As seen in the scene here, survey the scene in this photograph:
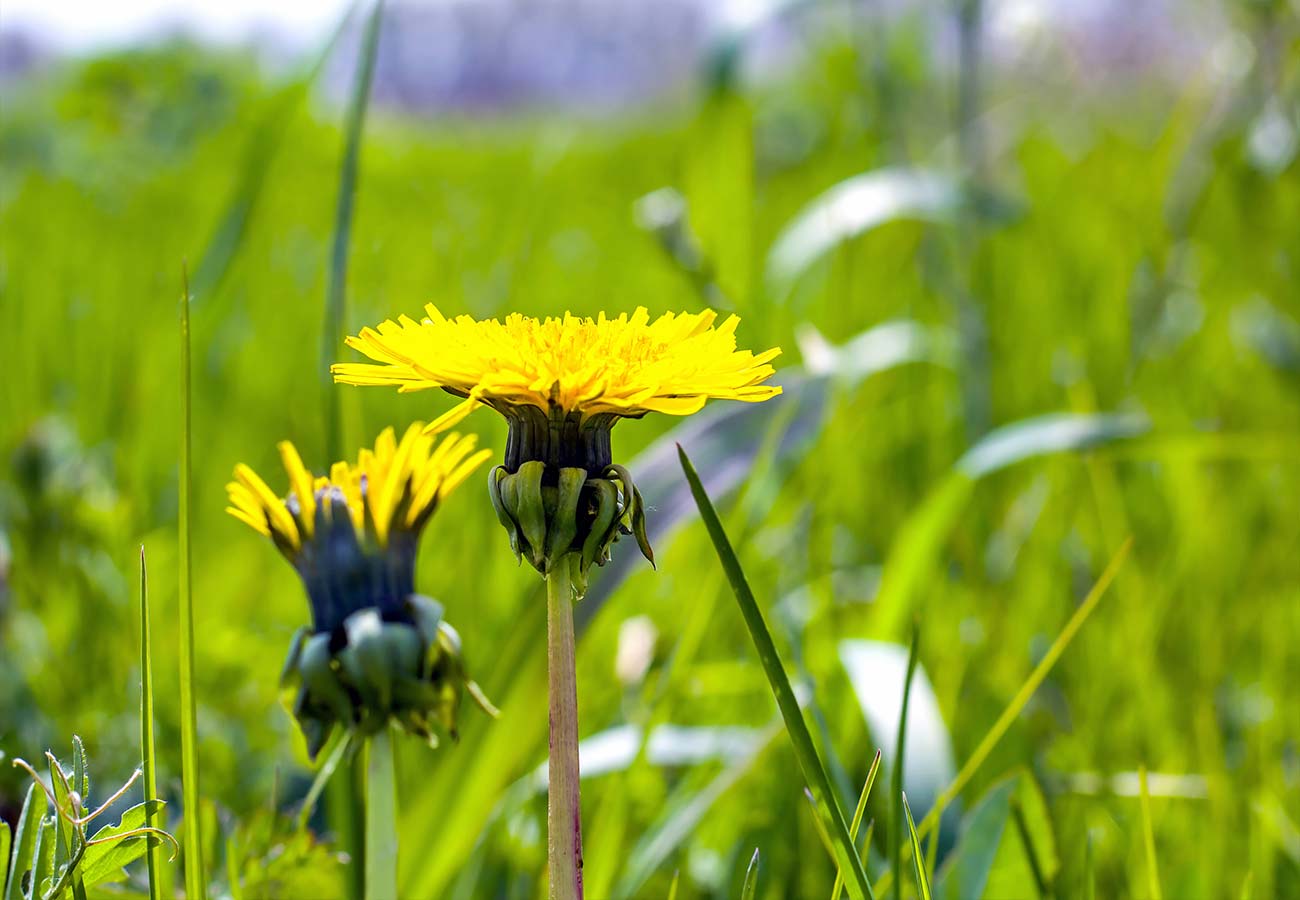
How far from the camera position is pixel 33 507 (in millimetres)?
891

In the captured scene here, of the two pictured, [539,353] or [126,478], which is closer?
[539,353]

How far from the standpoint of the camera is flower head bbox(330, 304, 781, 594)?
0.32 metres

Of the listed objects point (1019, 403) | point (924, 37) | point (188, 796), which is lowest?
point (188, 796)

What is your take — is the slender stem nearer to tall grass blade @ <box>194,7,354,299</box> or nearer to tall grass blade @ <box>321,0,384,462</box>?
tall grass blade @ <box>321,0,384,462</box>

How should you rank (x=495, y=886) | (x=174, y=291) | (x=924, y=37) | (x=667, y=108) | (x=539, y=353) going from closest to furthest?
(x=539, y=353) → (x=495, y=886) → (x=174, y=291) → (x=924, y=37) → (x=667, y=108)

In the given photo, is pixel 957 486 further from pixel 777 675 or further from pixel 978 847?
pixel 777 675

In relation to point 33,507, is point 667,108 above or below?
above

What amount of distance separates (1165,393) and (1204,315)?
1.27 feet

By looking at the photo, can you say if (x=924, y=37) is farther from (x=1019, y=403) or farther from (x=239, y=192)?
(x=239, y=192)

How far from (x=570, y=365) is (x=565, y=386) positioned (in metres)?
0.01

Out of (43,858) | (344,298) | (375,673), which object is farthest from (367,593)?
(344,298)

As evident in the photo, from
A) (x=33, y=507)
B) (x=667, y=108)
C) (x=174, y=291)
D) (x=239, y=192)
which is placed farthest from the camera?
(x=667, y=108)

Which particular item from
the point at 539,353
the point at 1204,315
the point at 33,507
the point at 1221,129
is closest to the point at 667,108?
the point at 1204,315

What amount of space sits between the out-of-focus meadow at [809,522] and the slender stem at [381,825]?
49mm
